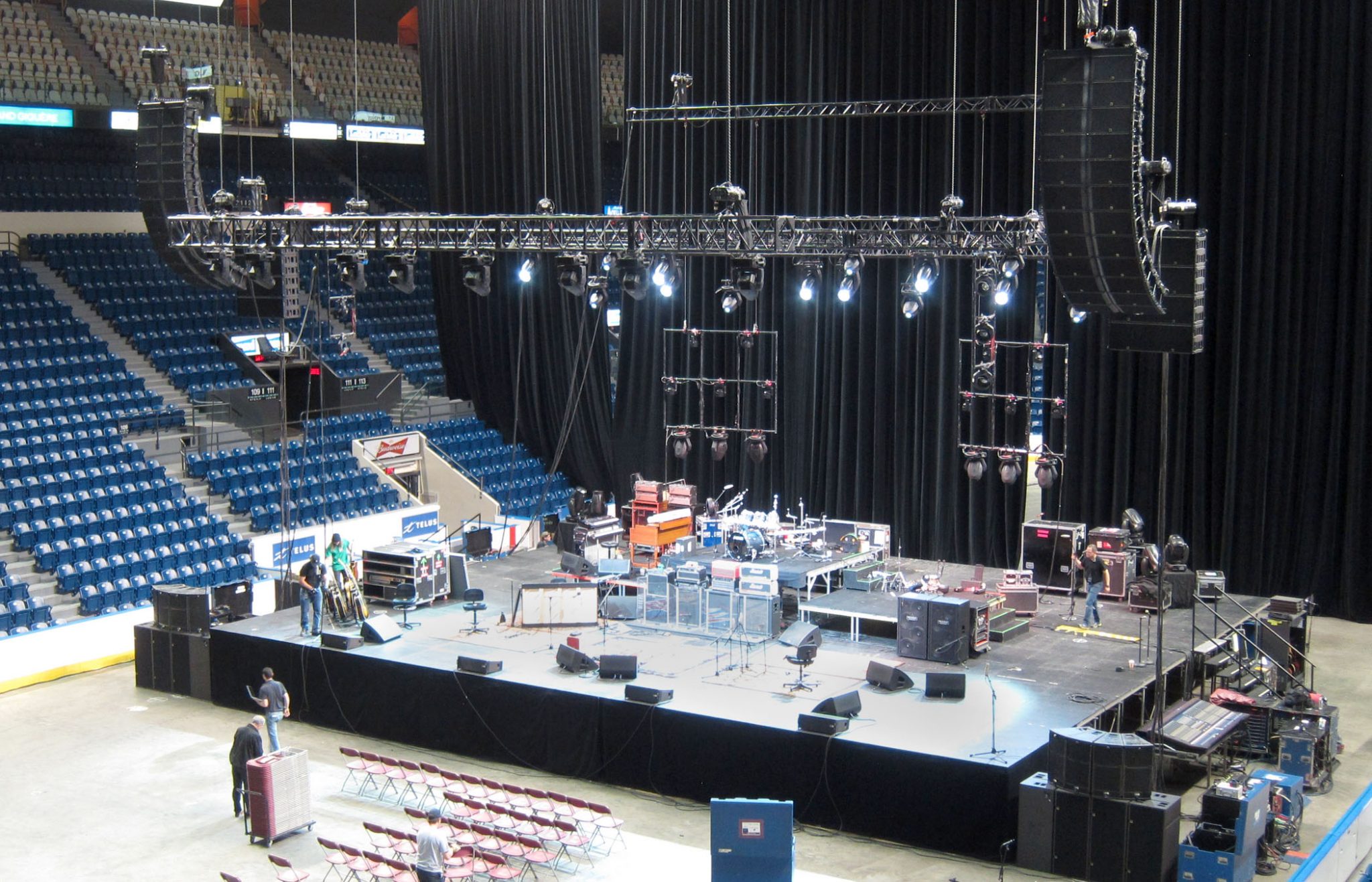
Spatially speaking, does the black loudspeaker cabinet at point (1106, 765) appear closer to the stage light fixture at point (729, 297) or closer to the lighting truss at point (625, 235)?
the lighting truss at point (625, 235)

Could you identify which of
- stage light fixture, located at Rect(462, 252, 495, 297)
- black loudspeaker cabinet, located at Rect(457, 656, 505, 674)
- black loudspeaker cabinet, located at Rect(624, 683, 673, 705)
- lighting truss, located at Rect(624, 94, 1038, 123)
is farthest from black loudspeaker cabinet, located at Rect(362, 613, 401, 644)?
lighting truss, located at Rect(624, 94, 1038, 123)

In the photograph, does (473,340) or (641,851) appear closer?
(641,851)

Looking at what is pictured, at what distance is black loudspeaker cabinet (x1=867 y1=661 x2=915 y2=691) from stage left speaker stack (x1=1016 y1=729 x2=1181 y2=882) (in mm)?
2592

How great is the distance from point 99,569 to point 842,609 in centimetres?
935

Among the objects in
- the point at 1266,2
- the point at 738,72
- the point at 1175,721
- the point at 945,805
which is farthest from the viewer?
the point at 738,72

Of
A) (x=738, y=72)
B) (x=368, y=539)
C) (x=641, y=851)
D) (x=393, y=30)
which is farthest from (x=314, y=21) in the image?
(x=641, y=851)

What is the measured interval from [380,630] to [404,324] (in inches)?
546

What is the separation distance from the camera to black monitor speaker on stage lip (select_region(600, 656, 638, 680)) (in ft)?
48.3

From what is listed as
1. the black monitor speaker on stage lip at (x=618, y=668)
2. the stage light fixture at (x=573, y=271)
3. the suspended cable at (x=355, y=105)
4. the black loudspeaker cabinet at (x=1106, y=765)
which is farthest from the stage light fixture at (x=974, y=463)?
the suspended cable at (x=355, y=105)

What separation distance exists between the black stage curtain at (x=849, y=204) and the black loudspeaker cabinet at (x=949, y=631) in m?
6.34

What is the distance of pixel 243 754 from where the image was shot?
12.9 metres

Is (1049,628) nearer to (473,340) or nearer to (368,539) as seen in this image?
(368,539)

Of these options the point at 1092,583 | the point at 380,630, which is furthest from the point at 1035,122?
the point at 380,630

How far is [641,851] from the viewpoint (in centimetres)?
1254
